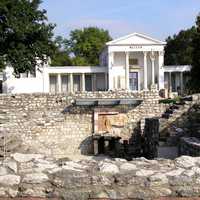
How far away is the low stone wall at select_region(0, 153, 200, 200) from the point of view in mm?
5684

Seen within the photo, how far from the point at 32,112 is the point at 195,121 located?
7437mm

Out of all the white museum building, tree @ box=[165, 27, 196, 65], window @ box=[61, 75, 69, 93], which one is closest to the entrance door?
the white museum building

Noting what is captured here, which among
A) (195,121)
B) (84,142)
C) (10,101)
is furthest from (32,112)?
(195,121)

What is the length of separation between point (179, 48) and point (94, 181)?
242 feet

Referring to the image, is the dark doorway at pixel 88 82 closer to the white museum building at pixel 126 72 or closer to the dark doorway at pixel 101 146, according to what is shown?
the white museum building at pixel 126 72

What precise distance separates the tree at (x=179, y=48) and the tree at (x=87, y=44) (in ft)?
35.0

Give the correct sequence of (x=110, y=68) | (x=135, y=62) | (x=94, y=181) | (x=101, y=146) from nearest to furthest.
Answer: (x=94, y=181), (x=101, y=146), (x=110, y=68), (x=135, y=62)

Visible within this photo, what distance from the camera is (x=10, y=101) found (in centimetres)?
2127

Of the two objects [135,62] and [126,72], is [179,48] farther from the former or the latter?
[126,72]

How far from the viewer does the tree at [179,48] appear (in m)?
75.1

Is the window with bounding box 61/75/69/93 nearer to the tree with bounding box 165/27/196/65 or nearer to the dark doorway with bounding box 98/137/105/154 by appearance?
the tree with bounding box 165/27/196/65

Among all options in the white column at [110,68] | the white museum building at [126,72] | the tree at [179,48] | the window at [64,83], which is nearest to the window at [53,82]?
the white museum building at [126,72]

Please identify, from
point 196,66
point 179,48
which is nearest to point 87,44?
point 179,48

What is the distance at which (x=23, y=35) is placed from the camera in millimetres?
33656
